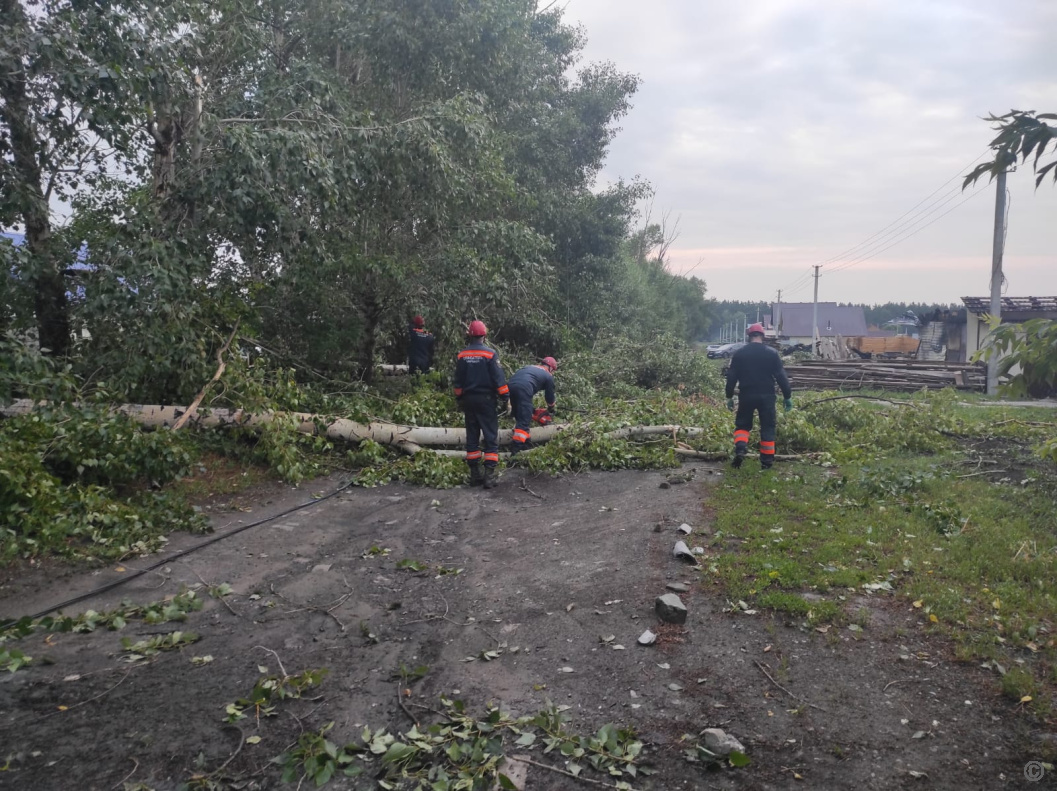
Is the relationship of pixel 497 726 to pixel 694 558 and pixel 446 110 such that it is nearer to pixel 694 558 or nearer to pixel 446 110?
pixel 694 558

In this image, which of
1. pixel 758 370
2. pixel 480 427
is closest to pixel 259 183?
→ pixel 480 427

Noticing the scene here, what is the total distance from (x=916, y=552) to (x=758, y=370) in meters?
3.54

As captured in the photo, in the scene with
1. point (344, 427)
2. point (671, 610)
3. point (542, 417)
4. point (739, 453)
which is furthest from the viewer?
point (542, 417)

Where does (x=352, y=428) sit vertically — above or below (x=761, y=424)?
below

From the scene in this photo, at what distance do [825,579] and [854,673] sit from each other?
3.82ft

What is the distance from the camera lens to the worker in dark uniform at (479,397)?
344 inches

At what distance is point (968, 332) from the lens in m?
30.9

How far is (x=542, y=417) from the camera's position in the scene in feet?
33.5

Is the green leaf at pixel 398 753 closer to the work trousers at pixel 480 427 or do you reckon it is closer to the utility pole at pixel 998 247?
the work trousers at pixel 480 427

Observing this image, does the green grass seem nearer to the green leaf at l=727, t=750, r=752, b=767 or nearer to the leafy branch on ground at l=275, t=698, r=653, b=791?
the green leaf at l=727, t=750, r=752, b=767

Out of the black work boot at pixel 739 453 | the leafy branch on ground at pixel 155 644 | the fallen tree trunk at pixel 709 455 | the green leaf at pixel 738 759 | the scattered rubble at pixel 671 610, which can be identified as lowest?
the leafy branch on ground at pixel 155 644

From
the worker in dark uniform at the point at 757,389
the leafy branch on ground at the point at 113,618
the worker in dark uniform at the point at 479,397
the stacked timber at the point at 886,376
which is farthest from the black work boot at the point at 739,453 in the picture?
the stacked timber at the point at 886,376

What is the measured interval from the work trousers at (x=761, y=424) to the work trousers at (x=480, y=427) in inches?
114

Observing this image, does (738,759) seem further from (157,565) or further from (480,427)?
(480,427)
